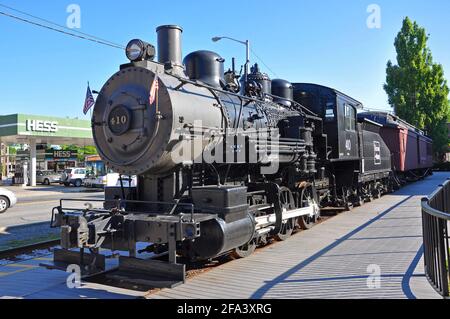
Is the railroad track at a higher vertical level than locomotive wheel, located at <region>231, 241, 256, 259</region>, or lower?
lower

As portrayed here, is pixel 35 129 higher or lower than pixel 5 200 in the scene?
higher

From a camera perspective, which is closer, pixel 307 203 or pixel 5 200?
pixel 307 203

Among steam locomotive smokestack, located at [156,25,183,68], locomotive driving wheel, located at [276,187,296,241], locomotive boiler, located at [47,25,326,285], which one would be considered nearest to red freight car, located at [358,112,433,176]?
locomotive driving wheel, located at [276,187,296,241]

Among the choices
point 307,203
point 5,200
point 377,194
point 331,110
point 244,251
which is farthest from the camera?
point 377,194

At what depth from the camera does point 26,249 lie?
29.8 feet

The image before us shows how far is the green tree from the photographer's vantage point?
4256cm

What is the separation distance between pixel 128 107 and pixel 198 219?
2223mm

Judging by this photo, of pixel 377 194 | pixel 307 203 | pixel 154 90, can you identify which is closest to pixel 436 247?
pixel 154 90

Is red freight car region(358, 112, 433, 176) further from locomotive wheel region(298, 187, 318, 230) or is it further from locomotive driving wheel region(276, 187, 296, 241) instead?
locomotive driving wheel region(276, 187, 296, 241)

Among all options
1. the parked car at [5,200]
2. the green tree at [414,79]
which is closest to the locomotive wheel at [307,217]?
the parked car at [5,200]

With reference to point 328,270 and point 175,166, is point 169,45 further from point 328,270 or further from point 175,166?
point 328,270

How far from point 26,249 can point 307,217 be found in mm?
6650
